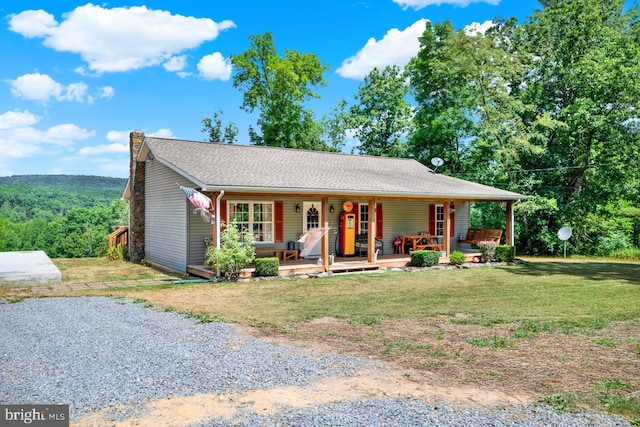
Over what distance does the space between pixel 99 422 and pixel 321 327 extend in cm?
362

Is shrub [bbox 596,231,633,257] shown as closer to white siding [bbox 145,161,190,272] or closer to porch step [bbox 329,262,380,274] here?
porch step [bbox 329,262,380,274]

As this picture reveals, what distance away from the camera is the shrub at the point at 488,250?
52.6 feet

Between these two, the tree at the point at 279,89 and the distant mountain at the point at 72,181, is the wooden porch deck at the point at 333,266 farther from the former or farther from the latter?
the distant mountain at the point at 72,181

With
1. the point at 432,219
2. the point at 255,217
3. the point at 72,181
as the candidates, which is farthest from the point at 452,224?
the point at 72,181

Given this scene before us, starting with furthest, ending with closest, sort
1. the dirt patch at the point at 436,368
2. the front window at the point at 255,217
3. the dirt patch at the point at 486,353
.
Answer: the front window at the point at 255,217, the dirt patch at the point at 486,353, the dirt patch at the point at 436,368

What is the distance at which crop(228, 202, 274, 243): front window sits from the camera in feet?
43.0

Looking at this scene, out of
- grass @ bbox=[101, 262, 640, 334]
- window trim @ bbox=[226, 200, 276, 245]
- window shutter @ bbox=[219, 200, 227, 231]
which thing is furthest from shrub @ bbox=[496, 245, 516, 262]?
window shutter @ bbox=[219, 200, 227, 231]

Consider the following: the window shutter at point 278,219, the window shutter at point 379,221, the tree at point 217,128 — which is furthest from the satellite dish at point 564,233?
the tree at point 217,128

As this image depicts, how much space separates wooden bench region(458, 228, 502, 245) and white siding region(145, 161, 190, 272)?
35.8 ft

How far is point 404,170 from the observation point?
18750 mm

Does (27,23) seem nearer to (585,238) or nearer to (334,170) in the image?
(334,170)

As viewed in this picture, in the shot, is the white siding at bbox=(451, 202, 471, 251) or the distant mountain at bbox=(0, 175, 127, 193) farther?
the distant mountain at bbox=(0, 175, 127, 193)

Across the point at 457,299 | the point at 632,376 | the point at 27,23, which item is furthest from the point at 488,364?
the point at 27,23
